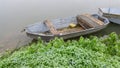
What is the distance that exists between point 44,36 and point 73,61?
12.1 feet

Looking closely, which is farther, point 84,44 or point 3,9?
point 3,9

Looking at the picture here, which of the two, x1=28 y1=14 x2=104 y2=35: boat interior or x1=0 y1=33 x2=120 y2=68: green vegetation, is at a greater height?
x1=0 y1=33 x2=120 y2=68: green vegetation

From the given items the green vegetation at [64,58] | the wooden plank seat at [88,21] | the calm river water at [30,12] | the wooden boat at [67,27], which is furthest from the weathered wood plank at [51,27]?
the green vegetation at [64,58]

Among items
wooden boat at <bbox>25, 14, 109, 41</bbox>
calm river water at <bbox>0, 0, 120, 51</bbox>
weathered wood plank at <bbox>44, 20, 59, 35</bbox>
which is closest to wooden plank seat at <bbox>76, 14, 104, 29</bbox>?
wooden boat at <bbox>25, 14, 109, 41</bbox>

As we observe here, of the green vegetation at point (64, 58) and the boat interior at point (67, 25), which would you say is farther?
the boat interior at point (67, 25)

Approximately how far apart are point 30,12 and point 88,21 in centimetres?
354

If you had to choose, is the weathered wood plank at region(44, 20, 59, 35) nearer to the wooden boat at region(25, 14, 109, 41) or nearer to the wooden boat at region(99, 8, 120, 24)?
A: the wooden boat at region(25, 14, 109, 41)

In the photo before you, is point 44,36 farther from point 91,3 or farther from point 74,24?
point 91,3

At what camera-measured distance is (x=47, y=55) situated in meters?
3.68

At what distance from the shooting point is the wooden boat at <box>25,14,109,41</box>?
287 inches

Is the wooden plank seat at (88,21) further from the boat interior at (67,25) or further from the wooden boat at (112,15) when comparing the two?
the wooden boat at (112,15)

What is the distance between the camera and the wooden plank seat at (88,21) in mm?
7969

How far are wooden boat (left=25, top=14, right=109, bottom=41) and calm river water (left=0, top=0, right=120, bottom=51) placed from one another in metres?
0.50

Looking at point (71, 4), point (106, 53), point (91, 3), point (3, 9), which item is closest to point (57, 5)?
point (71, 4)
